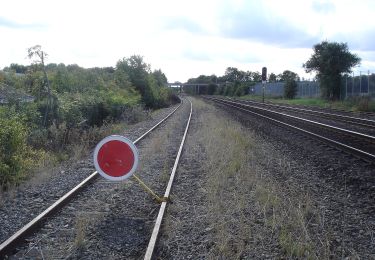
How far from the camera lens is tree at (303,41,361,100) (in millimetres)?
46875

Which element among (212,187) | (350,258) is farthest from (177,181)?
(350,258)

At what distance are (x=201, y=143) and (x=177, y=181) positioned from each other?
240 inches

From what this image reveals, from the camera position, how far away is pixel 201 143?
15133 millimetres

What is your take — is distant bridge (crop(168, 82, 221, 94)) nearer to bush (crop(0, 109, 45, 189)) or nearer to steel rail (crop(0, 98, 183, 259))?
bush (crop(0, 109, 45, 189))

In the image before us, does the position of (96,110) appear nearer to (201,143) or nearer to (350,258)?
(201,143)

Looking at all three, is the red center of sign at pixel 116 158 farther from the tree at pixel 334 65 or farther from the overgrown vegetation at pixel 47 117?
the tree at pixel 334 65

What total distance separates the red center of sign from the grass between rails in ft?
4.69

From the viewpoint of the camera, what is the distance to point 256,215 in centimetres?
662

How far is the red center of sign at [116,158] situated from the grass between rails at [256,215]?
1.43m

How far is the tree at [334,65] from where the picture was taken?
154ft

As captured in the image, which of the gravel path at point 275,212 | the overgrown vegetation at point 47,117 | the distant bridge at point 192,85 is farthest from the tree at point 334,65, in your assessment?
the distant bridge at point 192,85

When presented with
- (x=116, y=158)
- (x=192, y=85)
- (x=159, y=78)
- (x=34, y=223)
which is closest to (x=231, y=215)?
(x=116, y=158)

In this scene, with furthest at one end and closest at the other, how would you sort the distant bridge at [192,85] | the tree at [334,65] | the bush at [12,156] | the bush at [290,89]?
the distant bridge at [192,85]
the bush at [290,89]
the tree at [334,65]
the bush at [12,156]

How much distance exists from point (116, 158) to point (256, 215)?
227cm
